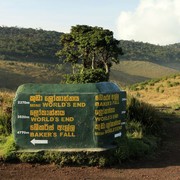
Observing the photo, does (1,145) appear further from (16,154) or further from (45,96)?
(45,96)

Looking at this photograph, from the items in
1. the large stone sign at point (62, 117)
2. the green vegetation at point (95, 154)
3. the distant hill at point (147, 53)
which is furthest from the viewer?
the distant hill at point (147, 53)

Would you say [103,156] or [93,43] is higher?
[93,43]

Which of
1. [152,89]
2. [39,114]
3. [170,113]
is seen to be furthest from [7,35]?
[39,114]

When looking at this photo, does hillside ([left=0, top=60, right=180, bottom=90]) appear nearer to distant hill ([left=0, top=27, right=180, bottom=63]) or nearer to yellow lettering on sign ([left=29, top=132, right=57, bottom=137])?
distant hill ([left=0, top=27, right=180, bottom=63])

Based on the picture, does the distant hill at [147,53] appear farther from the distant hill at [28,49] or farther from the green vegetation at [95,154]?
the green vegetation at [95,154]

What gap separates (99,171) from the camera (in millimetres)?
8914

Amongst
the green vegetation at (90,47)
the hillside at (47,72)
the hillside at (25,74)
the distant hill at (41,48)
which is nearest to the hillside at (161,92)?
the green vegetation at (90,47)

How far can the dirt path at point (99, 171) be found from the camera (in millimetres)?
8500

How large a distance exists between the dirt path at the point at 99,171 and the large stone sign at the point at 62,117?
0.64 metres

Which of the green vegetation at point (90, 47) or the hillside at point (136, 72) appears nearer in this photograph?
the green vegetation at point (90, 47)

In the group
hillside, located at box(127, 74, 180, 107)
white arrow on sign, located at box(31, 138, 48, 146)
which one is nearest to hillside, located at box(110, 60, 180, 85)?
hillside, located at box(127, 74, 180, 107)

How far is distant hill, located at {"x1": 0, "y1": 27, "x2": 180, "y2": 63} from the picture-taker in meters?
98.9

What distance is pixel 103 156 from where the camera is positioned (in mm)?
9328

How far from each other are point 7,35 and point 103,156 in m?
116
